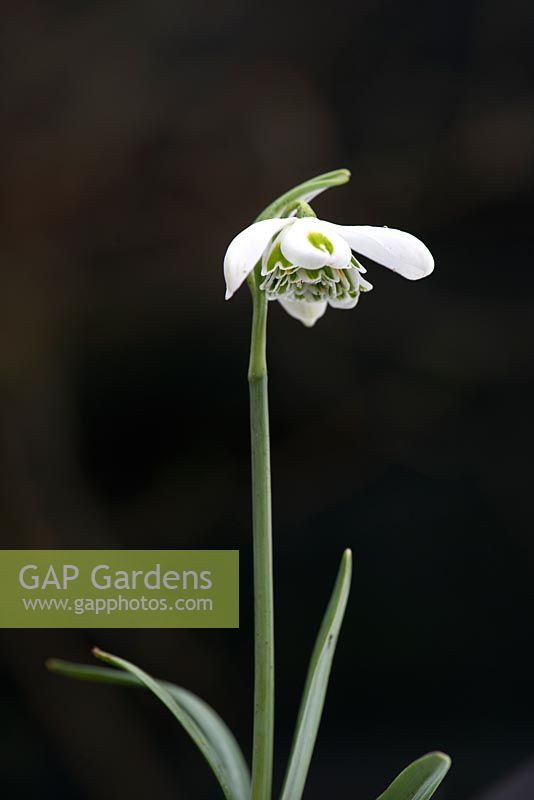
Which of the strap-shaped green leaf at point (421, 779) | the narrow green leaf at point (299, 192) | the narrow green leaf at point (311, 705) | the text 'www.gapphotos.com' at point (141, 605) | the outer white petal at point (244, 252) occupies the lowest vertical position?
the strap-shaped green leaf at point (421, 779)

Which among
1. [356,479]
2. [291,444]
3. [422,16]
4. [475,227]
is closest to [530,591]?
[356,479]

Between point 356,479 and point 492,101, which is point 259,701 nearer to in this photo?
point 356,479

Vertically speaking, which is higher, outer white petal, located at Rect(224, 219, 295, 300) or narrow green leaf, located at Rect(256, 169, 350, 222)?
narrow green leaf, located at Rect(256, 169, 350, 222)

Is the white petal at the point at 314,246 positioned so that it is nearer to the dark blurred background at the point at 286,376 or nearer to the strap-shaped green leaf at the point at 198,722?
the strap-shaped green leaf at the point at 198,722

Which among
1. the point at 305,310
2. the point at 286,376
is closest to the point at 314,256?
the point at 305,310

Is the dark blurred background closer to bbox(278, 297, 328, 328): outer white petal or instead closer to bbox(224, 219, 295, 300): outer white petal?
bbox(278, 297, 328, 328): outer white petal

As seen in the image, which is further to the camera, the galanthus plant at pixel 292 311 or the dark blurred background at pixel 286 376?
the dark blurred background at pixel 286 376

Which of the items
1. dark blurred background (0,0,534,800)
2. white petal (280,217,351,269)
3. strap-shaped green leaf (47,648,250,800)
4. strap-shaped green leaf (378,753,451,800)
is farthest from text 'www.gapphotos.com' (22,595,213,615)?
dark blurred background (0,0,534,800)

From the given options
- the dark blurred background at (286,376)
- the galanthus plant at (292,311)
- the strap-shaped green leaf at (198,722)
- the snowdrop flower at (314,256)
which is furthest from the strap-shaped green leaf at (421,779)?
the dark blurred background at (286,376)
